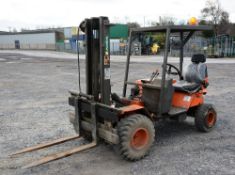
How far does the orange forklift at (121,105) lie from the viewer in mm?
4660

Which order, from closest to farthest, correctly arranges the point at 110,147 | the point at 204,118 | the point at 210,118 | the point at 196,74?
the point at 110,147, the point at 204,118, the point at 196,74, the point at 210,118

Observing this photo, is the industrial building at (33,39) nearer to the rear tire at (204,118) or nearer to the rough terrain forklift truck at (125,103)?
the rear tire at (204,118)

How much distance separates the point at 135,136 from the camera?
4797 millimetres

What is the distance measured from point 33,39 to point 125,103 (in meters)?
74.0

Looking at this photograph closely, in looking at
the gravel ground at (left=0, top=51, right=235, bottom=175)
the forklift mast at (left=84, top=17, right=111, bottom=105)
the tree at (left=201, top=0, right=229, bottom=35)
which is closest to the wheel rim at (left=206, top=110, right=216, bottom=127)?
the gravel ground at (left=0, top=51, right=235, bottom=175)

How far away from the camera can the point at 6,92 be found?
448 inches

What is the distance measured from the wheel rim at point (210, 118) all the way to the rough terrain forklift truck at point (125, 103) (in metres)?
0.06

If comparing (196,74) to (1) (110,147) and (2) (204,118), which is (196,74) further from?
(1) (110,147)

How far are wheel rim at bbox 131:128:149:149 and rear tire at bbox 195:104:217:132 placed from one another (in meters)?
1.59

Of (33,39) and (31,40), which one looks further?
(31,40)

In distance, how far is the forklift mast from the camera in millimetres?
4758

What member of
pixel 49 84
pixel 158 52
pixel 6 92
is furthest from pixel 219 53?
pixel 6 92

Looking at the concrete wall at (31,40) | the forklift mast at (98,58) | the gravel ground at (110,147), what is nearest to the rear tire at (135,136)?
the gravel ground at (110,147)

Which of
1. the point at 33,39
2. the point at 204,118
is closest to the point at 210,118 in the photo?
the point at 204,118
